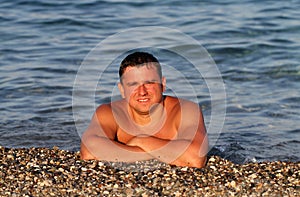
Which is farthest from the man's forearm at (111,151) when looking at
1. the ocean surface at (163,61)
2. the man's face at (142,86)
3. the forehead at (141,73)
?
the ocean surface at (163,61)

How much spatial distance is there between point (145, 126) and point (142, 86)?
65 centimetres

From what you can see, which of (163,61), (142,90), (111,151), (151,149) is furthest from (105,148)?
(163,61)

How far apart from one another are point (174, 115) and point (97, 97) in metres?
3.69

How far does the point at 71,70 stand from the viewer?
480 inches

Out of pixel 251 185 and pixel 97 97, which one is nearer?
pixel 251 185

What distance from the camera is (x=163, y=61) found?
12.9 metres

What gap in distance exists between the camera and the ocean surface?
372 inches

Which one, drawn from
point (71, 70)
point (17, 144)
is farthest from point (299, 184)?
point (71, 70)

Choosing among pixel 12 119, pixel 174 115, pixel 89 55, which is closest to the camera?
pixel 174 115

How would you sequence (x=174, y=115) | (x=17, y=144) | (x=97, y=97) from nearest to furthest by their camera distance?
(x=174, y=115) → (x=17, y=144) → (x=97, y=97)

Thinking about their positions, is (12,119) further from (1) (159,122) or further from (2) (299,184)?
(2) (299,184)

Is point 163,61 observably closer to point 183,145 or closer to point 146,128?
point 146,128

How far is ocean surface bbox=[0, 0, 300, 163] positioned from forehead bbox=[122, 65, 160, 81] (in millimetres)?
1781

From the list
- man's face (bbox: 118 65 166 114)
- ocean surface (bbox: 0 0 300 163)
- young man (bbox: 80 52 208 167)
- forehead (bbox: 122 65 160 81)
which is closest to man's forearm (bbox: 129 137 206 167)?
young man (bbox: 80 52 208 167)
